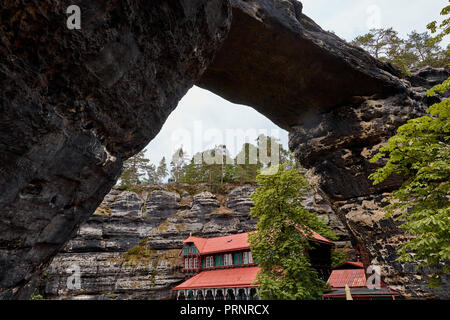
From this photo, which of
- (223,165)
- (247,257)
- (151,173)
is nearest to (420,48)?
(247,257)

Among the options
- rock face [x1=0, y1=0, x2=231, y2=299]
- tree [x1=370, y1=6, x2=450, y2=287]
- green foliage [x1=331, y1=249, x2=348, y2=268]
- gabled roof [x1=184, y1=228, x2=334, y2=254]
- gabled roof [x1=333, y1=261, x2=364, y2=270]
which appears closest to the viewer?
rock face [x1=0, y1=0, x2=231, y2=299]

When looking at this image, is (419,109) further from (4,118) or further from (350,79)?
(4,118)

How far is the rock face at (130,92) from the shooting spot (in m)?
3.85

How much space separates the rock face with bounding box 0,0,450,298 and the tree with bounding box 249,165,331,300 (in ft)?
10.7

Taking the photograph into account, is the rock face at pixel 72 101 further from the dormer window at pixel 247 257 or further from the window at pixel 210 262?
the window at pixel 210 262

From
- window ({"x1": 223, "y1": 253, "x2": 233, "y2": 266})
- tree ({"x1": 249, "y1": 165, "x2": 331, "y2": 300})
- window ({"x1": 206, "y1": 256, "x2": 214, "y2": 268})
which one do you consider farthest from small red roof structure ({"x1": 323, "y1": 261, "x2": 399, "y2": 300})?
window ({"x1": 206, "y1": 256, "x2": 214, "y2": 268})

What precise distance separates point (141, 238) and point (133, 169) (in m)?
14.9

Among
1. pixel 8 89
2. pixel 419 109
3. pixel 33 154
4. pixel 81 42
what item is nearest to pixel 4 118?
pixel 8 89

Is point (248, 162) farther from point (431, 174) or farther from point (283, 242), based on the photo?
point (431, 174)

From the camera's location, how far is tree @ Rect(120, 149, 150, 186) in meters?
40.6

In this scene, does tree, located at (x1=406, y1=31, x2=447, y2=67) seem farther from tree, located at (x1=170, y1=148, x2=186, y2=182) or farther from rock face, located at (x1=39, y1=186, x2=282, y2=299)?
tree, located at (x1=170, y1=148, x2=186, y2=182)

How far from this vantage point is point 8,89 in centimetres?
354
